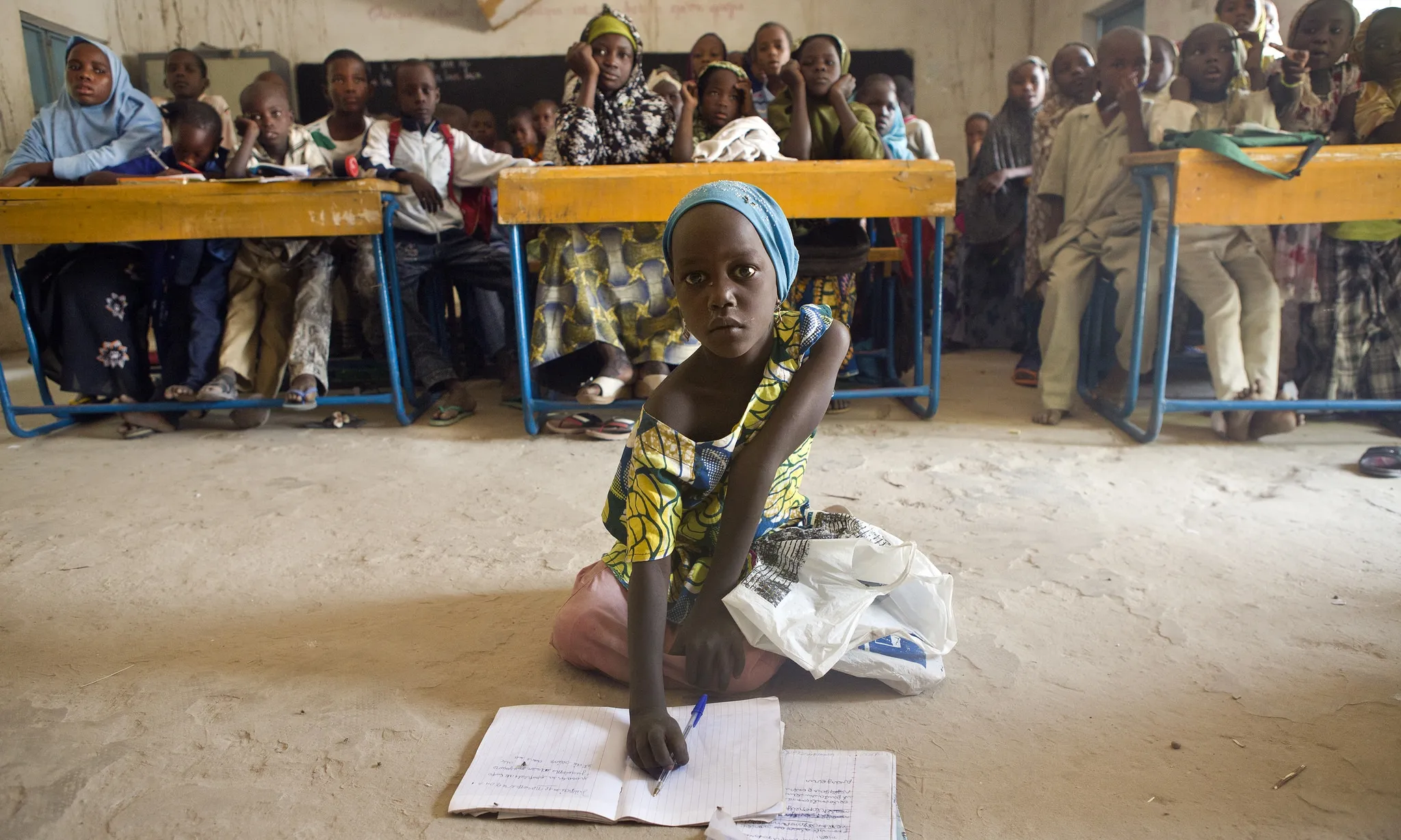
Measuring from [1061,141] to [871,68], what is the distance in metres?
5.01

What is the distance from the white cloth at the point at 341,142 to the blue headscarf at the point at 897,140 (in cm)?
220

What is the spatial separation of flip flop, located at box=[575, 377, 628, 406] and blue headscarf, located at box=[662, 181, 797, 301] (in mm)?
1687

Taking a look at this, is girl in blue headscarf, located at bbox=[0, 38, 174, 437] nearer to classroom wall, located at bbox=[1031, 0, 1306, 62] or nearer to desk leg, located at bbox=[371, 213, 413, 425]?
desk leg, located at bbox=[371, 213, 413, 425]

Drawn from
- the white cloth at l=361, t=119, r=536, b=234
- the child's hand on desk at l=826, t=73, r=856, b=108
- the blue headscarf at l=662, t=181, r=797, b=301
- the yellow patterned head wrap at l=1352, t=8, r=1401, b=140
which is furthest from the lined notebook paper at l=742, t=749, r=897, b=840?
the yellow patterned head wrap at l=1352, t=8, r=1401, b=140

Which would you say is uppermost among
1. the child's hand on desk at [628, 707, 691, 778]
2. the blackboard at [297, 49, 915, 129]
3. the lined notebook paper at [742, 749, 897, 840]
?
the blackboard at [297, 49, 915, 129]

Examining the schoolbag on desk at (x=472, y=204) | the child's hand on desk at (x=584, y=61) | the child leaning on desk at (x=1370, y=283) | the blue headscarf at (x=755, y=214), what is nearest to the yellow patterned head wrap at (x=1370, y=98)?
the child leaning on desk at (x=1370, y=283)

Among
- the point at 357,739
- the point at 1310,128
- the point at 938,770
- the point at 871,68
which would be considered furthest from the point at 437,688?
the point at 871,68

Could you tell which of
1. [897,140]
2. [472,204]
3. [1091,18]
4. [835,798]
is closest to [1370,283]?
[897,140]

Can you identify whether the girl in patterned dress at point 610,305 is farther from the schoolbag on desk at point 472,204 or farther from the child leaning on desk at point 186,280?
the child leaning on desk at point 186,280

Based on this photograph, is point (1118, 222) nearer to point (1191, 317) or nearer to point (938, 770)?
point (1191, 317)

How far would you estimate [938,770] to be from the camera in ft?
4.12

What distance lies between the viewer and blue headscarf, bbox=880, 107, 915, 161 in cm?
404

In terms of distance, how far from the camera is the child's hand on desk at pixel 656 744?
1211 millimetres

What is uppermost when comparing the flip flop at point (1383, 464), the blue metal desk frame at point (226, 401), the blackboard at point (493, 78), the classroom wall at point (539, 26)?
the classroom wall at point (539, 26)
